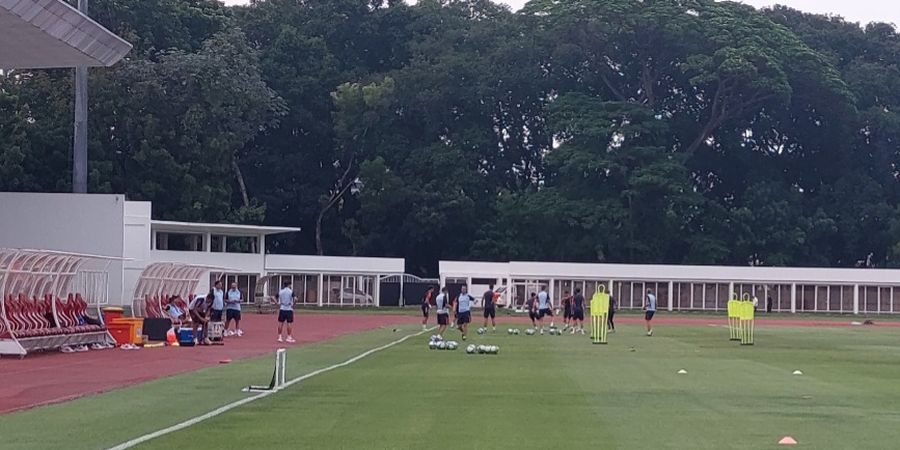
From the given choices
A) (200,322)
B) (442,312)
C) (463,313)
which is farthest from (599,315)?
(200,322)

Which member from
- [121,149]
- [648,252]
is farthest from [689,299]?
[121,149]

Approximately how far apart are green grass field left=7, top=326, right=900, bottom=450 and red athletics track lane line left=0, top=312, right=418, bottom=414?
94 cm

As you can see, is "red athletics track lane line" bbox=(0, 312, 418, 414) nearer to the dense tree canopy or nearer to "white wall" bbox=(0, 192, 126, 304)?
"white wall" bbox=(0, 192, 126, 304)

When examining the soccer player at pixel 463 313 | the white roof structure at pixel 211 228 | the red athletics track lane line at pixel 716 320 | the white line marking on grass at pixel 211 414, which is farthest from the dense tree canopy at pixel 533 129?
the white line marking on grass at pixel 211 414

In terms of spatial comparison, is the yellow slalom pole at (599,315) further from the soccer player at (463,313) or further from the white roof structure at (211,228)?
the white roof structure at (211,228)

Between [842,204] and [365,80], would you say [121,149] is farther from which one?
[842,204]

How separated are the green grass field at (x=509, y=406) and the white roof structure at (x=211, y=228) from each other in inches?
1676

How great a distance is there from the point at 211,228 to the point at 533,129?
28.7 m

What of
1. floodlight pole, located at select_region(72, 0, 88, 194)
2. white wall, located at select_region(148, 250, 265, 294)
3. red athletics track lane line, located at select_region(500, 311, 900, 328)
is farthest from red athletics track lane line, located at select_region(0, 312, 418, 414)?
white wall, located at select_region(148, 250, 265, 294)

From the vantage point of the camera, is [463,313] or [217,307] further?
[463,313]

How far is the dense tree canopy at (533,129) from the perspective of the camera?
275 feet

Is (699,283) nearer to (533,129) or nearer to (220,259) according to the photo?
(533,129)

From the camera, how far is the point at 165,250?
7606 cm

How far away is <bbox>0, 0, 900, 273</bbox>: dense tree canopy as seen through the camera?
8388 cm
